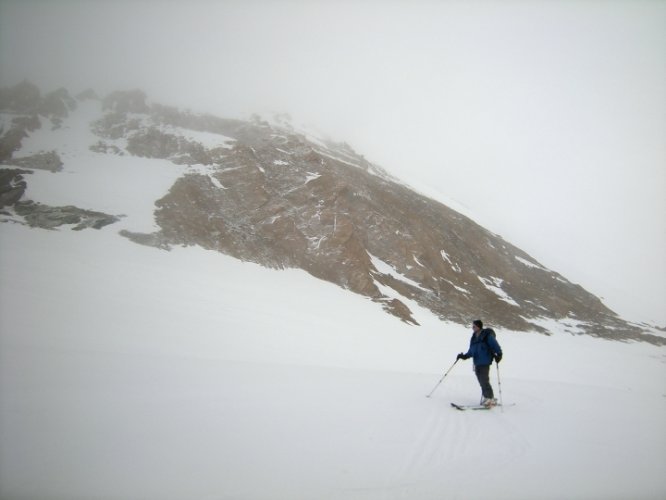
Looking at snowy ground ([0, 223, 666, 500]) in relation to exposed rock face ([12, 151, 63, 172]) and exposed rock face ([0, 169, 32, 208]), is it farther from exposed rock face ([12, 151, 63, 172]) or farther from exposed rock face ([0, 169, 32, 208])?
exposed rock face ([12, 151, 63, 172])

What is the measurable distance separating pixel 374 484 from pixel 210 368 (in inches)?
204

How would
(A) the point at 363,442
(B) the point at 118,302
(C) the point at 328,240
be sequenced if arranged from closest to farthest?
(A) the point at 363,442 → (B) the point at 118,302 → (C) the point at 328,240

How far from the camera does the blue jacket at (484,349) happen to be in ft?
26.4

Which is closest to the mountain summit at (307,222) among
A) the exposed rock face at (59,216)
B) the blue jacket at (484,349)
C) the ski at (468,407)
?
the exposed rock face at (59,216)

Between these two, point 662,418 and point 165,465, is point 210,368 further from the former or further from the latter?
point 662,418

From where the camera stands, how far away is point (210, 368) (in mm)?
7961

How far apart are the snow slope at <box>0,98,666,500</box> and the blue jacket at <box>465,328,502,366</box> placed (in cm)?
119

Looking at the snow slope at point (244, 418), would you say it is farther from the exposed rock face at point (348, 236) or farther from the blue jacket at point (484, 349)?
the exposed rock face at point (348, 236)

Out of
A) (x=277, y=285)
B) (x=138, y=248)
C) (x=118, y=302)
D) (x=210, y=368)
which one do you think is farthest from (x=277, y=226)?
(x=210, y=368)

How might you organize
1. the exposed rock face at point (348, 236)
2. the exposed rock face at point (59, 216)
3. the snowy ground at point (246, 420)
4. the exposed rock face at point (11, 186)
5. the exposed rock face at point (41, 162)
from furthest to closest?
the exposed rock face at point (41, 162), the exposed rock face at point (348, 236), the exposed rock face at point (11, 186), the exposed rock face at point (59, 216), the snowy ground at point (246, 420)

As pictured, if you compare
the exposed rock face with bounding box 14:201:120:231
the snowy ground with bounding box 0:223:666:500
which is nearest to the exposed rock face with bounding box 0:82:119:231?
the exposed rock face with bounding box 14:201:120:231

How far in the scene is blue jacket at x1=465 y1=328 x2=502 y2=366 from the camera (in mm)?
8055

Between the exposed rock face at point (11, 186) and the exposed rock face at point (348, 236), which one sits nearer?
the exposed rock face at point (11, 186)

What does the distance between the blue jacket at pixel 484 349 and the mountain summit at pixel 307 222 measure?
15.6 m
